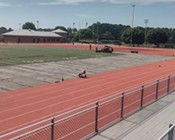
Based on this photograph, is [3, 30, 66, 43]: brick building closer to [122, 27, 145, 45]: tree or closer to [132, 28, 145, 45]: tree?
[122, 27, 145, 45]: tree

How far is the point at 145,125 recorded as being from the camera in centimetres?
1247

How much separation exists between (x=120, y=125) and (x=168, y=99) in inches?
261

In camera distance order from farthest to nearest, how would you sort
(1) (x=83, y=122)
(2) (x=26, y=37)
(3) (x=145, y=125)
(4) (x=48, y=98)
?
(2) (x=26, y=37) → (4) (x=48, y=98) → (1) (x=83, y=122) → (3) (x=145, y=125)

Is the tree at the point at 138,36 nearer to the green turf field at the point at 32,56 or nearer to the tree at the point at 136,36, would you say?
the tree at the point at 136,36

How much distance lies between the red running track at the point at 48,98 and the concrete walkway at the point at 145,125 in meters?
4.47

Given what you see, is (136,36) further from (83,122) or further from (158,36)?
(83,122)

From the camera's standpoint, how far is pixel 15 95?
20688 millimetres

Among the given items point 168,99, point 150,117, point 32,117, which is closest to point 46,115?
point 32,117

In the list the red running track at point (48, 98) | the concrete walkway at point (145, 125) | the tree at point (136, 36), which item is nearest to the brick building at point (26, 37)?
the tree at point (136, 36)

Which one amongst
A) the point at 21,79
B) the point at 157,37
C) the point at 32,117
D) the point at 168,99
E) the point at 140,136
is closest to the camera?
the point at 140,136

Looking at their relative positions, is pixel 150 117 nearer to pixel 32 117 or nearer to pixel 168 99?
pixel 168 99

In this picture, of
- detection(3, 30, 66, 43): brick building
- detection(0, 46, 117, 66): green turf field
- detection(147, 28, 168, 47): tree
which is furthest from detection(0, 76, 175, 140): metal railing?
detection(3, 30, 66, 43): brick building

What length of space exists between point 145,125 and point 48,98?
9.04m

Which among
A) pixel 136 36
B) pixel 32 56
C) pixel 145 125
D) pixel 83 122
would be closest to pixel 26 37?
pixel 136 36
